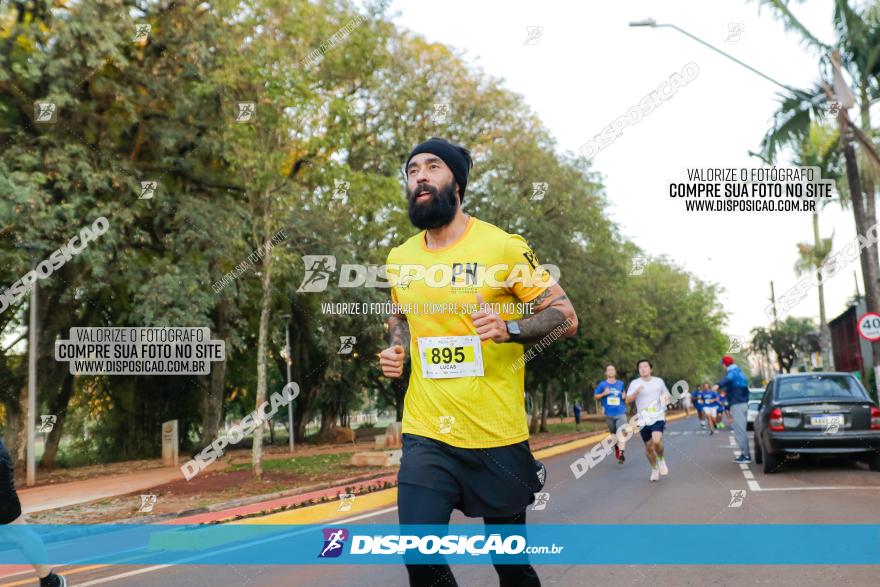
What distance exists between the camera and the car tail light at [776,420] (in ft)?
40.9

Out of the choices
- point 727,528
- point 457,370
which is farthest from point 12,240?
point 457,370

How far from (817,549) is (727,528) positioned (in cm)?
119

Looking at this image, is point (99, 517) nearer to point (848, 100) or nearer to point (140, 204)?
point (140, 204)

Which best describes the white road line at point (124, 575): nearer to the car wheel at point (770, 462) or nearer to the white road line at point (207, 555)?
the white road line at point (207, 555)

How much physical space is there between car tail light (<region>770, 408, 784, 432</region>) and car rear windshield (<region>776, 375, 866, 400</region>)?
43cm

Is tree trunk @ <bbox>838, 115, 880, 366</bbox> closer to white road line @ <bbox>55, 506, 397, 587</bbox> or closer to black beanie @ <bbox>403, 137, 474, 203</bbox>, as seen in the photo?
white road line @ <bbox>55, 506, 397, 587</bbox>

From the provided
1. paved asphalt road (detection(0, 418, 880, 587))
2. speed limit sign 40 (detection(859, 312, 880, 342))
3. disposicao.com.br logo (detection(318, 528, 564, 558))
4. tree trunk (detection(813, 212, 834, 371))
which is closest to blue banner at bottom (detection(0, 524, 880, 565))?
paved asphalt road (detection(0, 418, 880, 587))

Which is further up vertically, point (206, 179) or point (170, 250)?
point (206, 179)

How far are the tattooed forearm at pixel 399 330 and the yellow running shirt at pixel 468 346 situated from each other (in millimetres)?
177

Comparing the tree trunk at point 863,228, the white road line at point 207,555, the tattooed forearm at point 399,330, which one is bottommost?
A: the white road line at point 207,555

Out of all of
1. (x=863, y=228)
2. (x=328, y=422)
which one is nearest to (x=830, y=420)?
(x=863, y=228)

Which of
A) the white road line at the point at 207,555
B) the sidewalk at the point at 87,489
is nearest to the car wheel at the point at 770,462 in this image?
the white road line at the point at 207,555

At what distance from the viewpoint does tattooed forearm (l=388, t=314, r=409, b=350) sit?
3.65 meters

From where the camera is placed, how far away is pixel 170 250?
19141 millimetres
